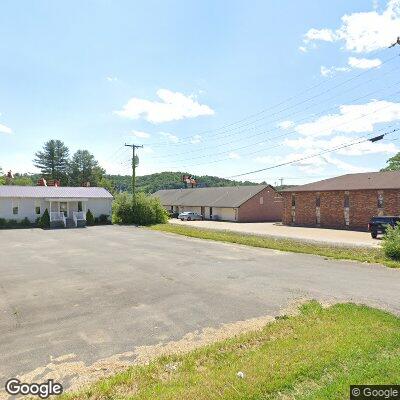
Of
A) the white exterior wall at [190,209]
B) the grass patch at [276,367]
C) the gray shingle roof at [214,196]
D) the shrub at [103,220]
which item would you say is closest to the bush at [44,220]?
the shrub at [103,220]

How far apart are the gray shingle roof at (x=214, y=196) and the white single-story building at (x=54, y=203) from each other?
60.2 ft

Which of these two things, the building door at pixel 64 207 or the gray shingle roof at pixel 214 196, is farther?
the gray shingle roof at pixel 214 196

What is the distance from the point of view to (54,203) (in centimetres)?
4247

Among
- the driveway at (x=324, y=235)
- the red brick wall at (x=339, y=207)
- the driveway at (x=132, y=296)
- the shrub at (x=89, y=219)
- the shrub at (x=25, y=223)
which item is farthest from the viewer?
the shrub at (x=89, y=219)

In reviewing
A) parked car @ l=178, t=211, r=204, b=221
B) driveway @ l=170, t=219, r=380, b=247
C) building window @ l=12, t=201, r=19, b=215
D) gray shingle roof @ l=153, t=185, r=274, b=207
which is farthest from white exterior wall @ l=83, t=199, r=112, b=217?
gray shingle roof @ l=153, t=185, r=274, b=207

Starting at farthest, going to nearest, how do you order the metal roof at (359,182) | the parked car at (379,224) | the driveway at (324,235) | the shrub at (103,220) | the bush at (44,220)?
1. the shrub at (103,220)
2. the bush at (44,220)
3. the metal roof at (359,182)
4. the parked car at (379,224)
5. the driveway at (324,235)

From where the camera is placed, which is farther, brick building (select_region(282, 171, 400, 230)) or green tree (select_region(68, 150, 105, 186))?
green tree (select_region(68, 150, 105, 186))

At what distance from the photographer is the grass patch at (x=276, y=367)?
5191 mm

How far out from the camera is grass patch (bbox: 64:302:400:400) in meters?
5.19

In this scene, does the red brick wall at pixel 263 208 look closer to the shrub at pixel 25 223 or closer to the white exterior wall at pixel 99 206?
the white exterior wall at pixel 99 206

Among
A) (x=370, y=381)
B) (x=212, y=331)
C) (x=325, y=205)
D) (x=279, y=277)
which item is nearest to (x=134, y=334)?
(x=212, y=331)

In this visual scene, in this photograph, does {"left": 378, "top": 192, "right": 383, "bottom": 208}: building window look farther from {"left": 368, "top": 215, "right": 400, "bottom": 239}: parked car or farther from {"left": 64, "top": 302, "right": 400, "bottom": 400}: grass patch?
{"left": 64, "top": 302, "right": 400, "bottom": 400}: grass patch

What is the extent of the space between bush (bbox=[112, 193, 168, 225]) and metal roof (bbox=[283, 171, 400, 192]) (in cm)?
1753

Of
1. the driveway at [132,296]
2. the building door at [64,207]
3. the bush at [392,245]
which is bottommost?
the driveway at [132,296]
